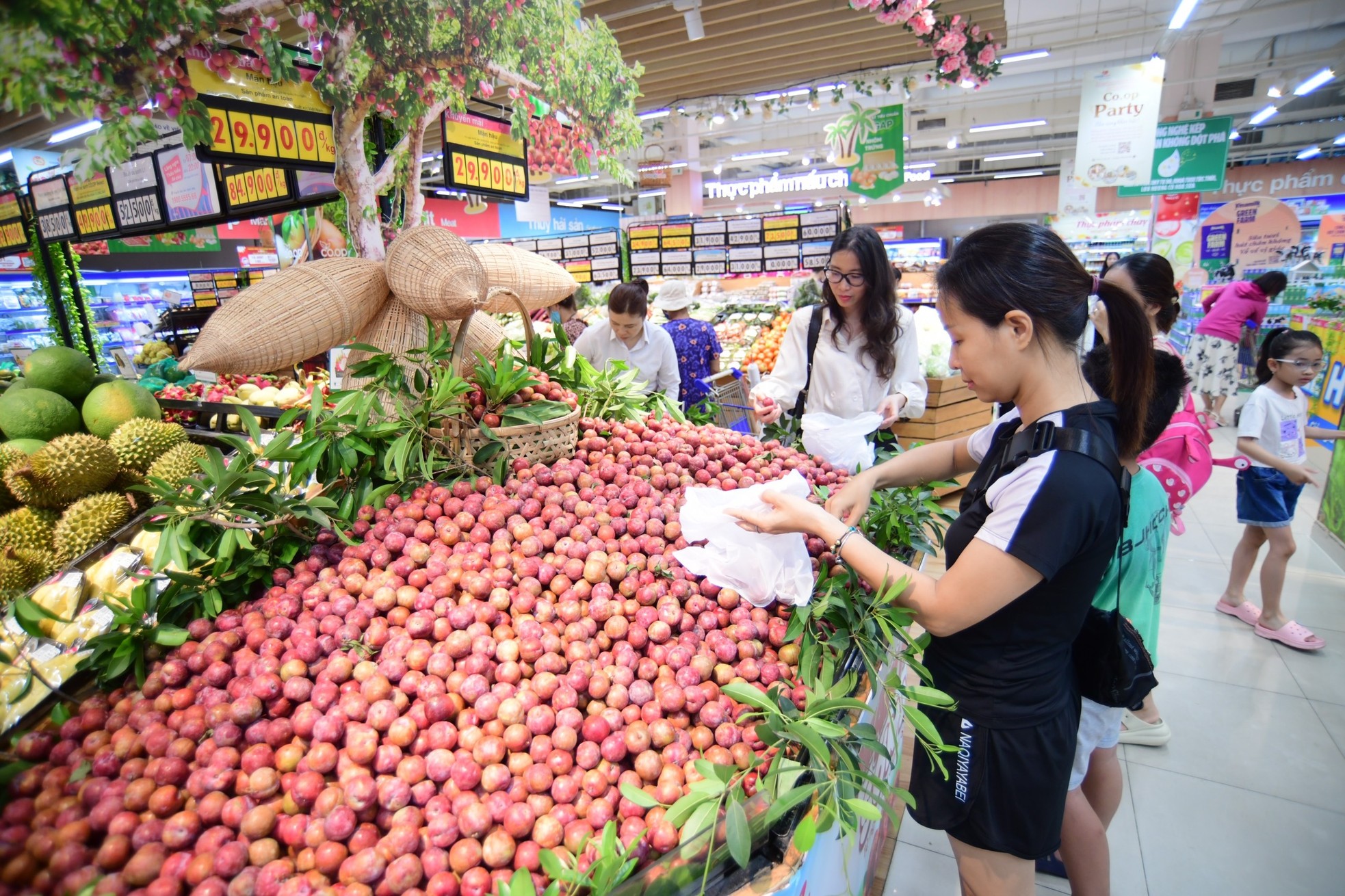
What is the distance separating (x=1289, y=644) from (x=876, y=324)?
2711 mm

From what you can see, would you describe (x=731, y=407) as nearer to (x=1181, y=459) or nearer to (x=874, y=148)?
(x=1181, y=459)

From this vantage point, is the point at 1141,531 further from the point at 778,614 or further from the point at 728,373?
the point at 728,373

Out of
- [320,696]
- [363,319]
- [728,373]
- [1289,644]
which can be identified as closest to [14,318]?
[728,373]

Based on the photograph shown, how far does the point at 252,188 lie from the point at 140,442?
9.09ft

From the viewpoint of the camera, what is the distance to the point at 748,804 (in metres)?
0.91

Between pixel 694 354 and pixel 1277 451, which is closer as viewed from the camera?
pixel 1277 451

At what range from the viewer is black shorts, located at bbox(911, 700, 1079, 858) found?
1279 mm

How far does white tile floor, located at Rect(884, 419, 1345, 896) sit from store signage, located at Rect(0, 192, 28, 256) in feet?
30.2

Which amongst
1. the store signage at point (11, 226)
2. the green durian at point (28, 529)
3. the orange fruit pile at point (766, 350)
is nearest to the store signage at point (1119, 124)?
the orange fruit pile at point (766, 350)

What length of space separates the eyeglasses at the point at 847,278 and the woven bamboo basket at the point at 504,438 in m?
1.33

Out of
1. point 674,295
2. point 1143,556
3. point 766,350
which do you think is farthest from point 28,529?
point 766,350

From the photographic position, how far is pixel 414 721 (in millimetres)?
992

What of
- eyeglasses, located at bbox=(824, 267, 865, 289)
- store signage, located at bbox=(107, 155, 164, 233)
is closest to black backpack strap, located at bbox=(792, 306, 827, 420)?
eyeglasses, located at bbox=(824, 267, 865, 289)

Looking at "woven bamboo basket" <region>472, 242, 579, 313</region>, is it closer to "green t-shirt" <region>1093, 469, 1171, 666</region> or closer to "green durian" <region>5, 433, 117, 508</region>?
"green durian" <region>5, 433, 117, 508</region>
